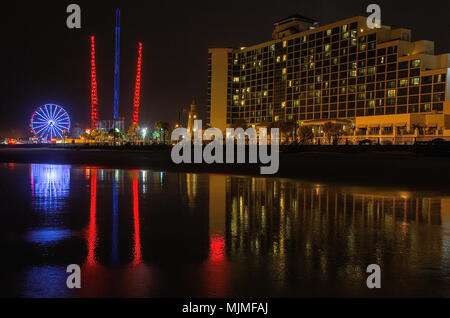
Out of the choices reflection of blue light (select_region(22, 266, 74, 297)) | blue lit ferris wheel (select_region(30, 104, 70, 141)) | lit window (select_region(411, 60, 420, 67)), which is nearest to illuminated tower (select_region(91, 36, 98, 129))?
blue lit ferris wheel (select_region(30, 104, 70, 141))

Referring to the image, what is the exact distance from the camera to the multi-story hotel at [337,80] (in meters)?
88.1

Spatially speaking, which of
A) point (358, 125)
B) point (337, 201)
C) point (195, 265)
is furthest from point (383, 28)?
point (195, 265)

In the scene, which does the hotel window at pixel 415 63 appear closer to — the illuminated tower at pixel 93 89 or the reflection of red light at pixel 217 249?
the illuminated tower at pixel 93 89

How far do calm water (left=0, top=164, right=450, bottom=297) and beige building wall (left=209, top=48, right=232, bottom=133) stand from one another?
436ft

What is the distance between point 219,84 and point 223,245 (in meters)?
140

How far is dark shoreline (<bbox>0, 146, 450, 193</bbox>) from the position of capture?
60.1ft

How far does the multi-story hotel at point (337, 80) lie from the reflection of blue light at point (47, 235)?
8111 cm

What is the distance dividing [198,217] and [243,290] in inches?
182

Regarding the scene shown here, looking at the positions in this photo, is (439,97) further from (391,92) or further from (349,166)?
(349,166)

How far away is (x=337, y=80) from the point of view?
358 feet

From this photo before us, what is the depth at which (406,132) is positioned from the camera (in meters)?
85.9

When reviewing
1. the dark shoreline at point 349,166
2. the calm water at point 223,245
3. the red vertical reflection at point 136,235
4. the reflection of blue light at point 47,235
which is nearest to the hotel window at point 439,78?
the dark shoreline at point 349,166

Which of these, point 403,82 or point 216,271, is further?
point 403,82

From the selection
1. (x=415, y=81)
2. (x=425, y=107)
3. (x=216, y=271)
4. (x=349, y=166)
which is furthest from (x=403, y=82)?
(x=216, y=271)
